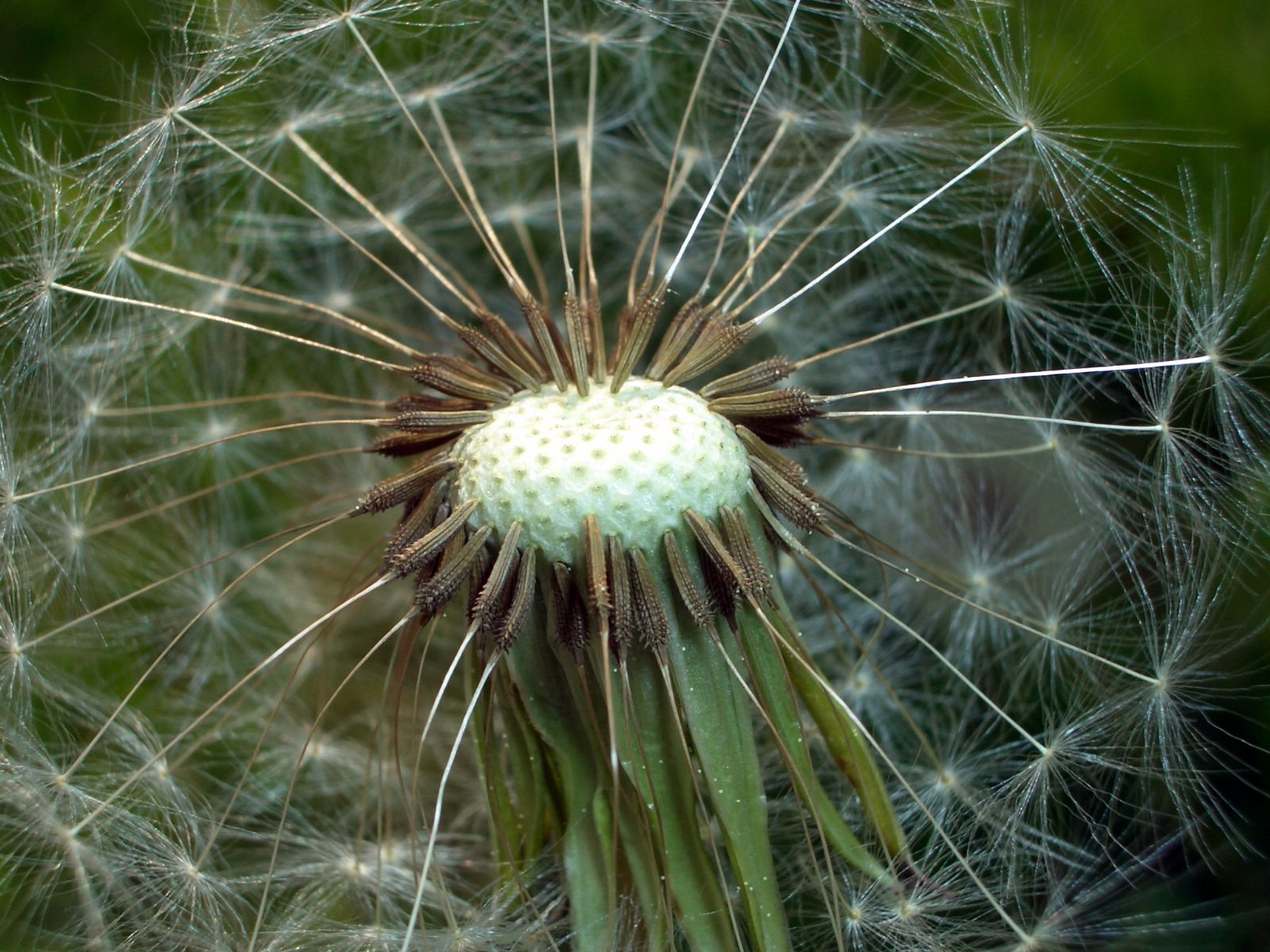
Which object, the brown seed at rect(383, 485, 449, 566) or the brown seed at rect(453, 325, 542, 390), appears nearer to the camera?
the brown seed at rect(383, 485, 449, 566)

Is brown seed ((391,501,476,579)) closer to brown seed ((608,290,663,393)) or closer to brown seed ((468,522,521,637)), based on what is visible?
brown seed ((468,522,521,637))

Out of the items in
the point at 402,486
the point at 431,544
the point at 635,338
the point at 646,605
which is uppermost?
the point at 635,338

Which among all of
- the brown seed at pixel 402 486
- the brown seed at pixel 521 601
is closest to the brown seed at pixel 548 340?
the brown seed at pixel 402 486

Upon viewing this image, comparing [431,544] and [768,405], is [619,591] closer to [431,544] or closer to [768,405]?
[431,544]

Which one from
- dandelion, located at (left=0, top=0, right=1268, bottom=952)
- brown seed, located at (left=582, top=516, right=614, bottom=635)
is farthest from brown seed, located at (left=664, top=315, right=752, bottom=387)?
brown seed, located at (left=582, top=516, right=614, bottom=635)

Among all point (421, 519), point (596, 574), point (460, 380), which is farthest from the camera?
point (460, 380)

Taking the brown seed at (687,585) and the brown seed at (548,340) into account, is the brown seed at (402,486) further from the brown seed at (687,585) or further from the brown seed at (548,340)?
the brown seed at (687,585)

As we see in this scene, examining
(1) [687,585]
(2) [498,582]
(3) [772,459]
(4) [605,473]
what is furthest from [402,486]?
(3) [772,459]

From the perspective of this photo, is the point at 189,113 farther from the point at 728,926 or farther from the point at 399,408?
the point at 728,926
